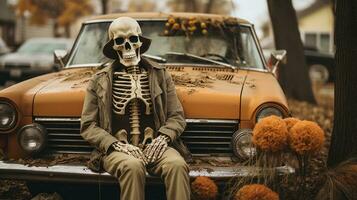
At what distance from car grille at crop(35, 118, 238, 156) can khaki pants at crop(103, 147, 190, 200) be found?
456 millimetres

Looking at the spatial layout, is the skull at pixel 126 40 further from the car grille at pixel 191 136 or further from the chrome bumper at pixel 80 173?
the chrome bumper at pixel 80 173

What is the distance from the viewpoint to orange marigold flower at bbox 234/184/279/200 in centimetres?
424

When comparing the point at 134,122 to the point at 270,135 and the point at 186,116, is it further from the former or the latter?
the point at 270,135

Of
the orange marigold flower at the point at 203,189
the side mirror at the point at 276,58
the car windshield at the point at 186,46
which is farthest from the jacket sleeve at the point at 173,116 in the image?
the side mirror at the point at 276,58

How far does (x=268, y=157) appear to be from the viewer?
173 inches

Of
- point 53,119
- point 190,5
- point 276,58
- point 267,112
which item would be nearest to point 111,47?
point 53,119

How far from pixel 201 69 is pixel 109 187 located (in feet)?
5.05

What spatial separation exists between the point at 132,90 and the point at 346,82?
1.73 meters

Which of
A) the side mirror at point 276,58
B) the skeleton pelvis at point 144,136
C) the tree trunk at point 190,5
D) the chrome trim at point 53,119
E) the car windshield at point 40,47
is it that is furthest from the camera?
the tree trunk at point 190,5

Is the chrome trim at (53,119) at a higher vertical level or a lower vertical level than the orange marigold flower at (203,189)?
higher

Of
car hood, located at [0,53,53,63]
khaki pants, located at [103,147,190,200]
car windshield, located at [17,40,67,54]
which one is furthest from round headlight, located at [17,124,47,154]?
car windshield, located at [17,40,67,54]

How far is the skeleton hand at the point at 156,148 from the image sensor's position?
4.41m

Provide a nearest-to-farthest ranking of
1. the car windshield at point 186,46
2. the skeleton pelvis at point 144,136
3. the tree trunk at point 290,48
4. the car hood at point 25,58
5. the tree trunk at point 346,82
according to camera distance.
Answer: the skeleton pelvis at point 144,136 < the tree trunk at point 346,82 < the car windshield at point 186,46 < the tree trunk at point 290,48 < the car hood at point 25,58

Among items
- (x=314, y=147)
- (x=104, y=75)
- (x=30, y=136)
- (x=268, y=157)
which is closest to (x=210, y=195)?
(x=268, y=157)
